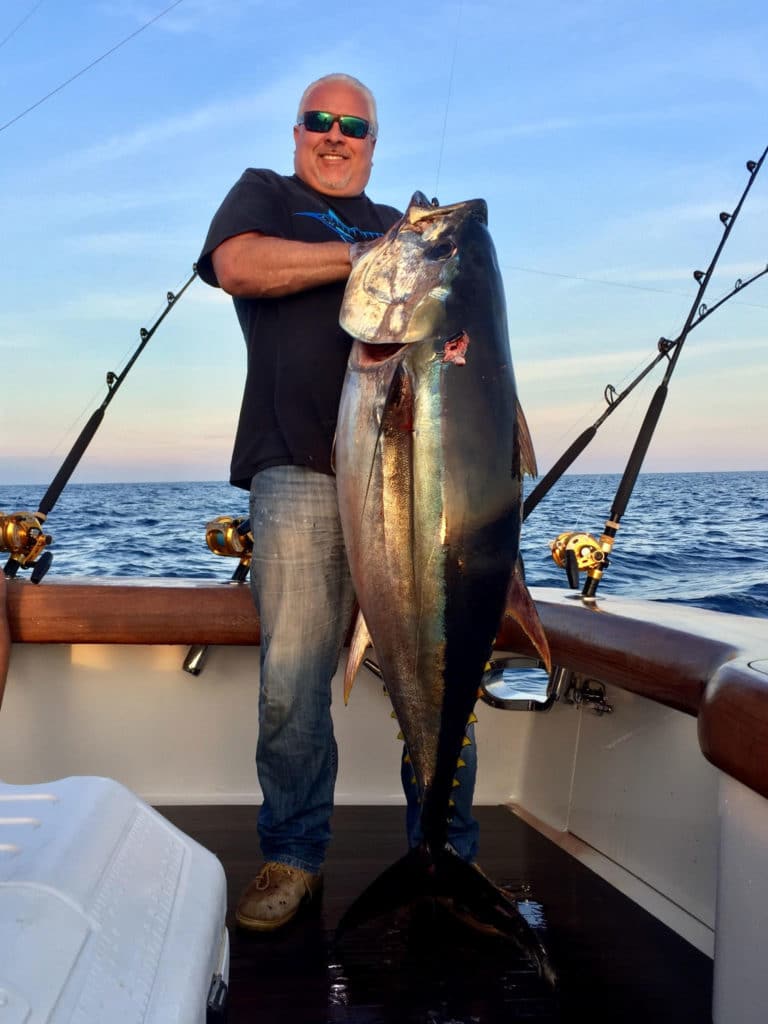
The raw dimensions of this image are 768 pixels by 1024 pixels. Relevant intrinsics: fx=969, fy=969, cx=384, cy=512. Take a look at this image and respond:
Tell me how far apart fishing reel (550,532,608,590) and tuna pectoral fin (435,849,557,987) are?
113 centimetres

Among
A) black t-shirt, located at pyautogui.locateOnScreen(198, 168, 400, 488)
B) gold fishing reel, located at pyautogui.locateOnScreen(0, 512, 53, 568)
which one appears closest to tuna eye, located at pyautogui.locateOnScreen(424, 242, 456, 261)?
black t-shirt, located at pyautogui.locateOnScreen(198, 168, 400, 488)

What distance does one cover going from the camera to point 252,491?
103 inches

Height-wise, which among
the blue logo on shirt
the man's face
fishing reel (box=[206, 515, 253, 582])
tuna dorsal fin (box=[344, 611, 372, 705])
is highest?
the man's face

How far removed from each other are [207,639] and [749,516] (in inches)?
835

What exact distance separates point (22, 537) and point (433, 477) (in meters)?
1.73

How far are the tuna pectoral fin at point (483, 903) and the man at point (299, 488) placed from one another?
10.4 inches

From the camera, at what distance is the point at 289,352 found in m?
2.46

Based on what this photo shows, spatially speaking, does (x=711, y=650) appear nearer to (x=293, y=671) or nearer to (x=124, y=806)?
(x=293, y=671)

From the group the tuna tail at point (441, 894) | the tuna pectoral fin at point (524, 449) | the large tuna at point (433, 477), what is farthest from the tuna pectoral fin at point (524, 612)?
the tuna tail at point (441, 894)

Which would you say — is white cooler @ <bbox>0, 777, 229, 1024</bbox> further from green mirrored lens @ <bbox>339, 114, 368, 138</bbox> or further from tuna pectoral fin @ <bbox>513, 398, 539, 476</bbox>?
green mirrored lens @ <bbox>339, 114, 368, 138</bbox>

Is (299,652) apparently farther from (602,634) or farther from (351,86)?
(351,86)

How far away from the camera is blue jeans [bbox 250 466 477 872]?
8.19ft

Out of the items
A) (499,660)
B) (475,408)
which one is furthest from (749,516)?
(475,408)

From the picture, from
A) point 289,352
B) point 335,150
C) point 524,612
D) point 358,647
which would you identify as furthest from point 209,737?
point 335,150
